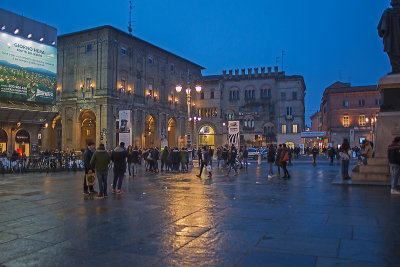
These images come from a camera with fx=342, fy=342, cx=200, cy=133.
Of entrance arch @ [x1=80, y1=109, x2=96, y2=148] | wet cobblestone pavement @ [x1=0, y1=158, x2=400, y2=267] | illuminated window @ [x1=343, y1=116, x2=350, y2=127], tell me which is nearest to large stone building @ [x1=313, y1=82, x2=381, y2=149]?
illuminated window @ [x1=343, y1=116, x2=350, y2=127]

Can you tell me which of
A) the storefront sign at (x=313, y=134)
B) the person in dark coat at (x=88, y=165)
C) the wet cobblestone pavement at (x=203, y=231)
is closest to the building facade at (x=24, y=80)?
the person in dark coat at (x=88, y=165)

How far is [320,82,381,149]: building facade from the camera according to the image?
62.8 meters

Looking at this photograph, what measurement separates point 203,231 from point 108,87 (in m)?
41.3

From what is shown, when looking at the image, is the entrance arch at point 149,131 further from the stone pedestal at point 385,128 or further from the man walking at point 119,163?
the stone pedestal at point 385,128

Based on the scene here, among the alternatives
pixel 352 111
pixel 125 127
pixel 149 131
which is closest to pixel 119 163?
pixel 125 127

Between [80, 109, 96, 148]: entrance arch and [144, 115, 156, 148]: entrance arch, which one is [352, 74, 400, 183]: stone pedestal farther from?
[144, 115, 156, 148]: entrance arch

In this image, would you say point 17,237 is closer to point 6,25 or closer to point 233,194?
point 233,194

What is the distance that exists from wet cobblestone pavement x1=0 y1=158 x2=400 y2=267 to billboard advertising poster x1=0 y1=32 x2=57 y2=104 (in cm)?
2509

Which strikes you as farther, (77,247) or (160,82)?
(160,82)

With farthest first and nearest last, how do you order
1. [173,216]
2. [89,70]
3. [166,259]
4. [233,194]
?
[89,70] → [233,194] → [173,216] → [166,259]

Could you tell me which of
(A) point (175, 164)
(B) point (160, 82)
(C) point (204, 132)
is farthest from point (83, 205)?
(C) point (204, 132)

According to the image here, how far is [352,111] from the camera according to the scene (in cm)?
6425

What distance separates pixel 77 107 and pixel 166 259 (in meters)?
45.8

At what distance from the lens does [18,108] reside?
33188 millimetres
